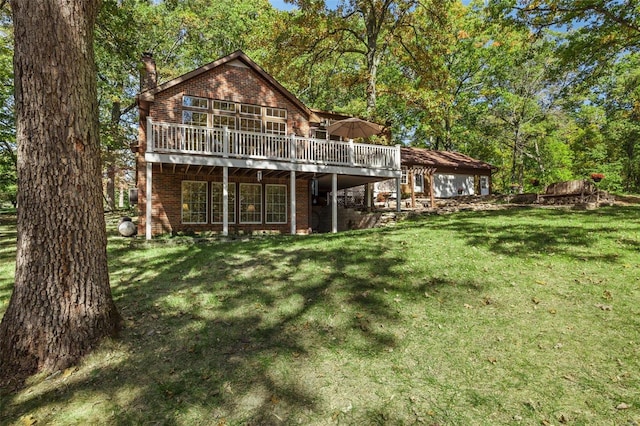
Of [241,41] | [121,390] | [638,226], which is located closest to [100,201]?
[121,390]

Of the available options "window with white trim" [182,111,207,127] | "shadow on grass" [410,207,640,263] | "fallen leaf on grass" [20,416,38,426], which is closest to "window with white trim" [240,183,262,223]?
"window with white trim" [182,111,207,127]

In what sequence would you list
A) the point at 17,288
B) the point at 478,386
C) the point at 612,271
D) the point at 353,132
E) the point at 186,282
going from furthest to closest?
1. the point at 353,132
2. the point at 186,282
3. the point at 612,271
4. the point at 17,288
5. the point at 478,386

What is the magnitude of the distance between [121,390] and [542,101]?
3714 cm

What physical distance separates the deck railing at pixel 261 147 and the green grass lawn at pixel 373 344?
5891 millimetres

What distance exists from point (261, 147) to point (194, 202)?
3640mm

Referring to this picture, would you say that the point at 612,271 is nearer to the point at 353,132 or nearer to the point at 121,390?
the point at 121,390

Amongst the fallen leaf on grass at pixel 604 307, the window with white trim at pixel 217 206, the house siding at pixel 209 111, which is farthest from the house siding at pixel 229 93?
the fallen leaf on grass at pixel 604 307

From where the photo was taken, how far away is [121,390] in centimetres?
354

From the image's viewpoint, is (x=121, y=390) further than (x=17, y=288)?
No

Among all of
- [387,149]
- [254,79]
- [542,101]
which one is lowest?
[387,149]

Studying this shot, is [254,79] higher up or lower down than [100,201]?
higher up

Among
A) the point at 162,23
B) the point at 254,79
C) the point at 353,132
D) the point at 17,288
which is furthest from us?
the point at 162,23

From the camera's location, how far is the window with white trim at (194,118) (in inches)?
546

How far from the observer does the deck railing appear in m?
12.1
